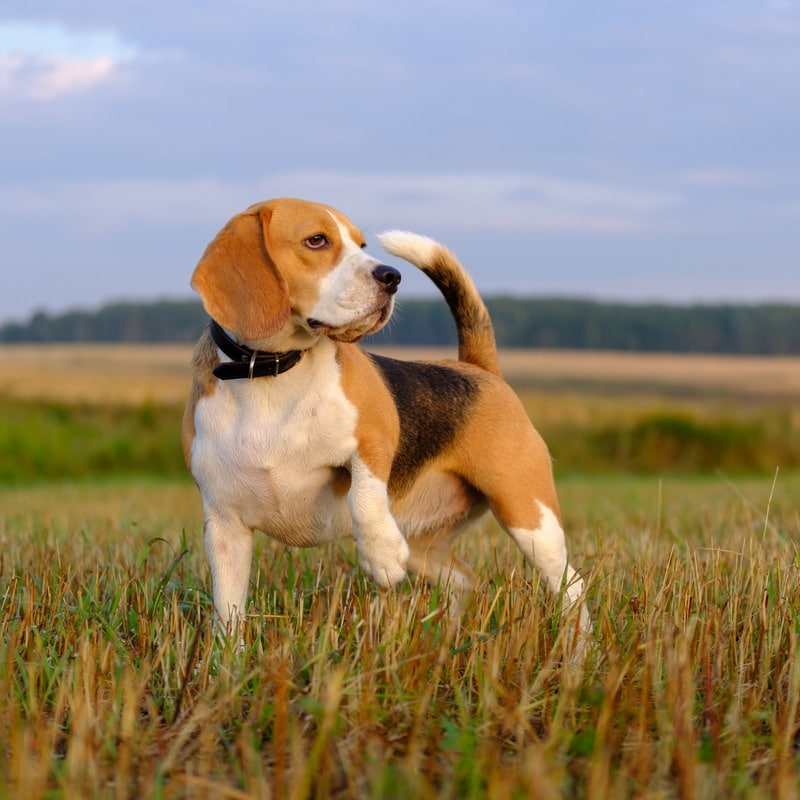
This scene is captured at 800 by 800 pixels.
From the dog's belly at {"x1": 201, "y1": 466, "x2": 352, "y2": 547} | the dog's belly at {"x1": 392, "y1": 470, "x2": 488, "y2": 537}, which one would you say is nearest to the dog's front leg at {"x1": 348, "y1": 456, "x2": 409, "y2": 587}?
the dog's belly at {"x1": 201, "y1": 466, "x2": 352, "y2": 547}

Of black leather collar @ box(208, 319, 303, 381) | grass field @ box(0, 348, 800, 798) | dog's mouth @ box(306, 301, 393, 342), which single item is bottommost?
grass field @ box(0, 348, 800, 798)

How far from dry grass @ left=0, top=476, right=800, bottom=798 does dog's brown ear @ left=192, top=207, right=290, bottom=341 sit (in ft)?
3.80

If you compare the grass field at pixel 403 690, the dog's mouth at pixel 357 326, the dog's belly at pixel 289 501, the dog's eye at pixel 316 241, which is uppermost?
the dog's eye at pixel 316 241

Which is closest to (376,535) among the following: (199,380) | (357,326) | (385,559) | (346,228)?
(385,559)

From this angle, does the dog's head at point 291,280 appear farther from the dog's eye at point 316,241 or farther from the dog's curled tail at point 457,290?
the dog's curled tail at point 457,290

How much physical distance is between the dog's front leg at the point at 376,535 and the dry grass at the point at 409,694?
5.9 inches

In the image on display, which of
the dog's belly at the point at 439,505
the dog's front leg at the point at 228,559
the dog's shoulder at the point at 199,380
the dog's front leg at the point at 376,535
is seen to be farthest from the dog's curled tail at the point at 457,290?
the dog's front leg at the point at 228,559

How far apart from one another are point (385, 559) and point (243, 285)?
124 cm

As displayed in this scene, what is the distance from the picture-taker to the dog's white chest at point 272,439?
446 cm

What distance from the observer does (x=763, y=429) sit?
20.9 metres

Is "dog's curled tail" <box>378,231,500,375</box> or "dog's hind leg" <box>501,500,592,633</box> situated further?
"dog's curled tail" <box>378,231,500,375</box>

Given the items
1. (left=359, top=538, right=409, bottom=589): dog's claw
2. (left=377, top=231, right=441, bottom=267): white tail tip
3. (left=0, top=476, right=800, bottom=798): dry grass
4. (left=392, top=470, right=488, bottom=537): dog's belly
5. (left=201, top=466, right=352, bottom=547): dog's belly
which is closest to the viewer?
(left=0, top=476, right=800, bottom=798): dry grass

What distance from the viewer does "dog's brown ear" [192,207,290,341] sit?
4.29 m

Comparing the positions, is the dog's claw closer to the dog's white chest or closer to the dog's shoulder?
the dog's white chest
